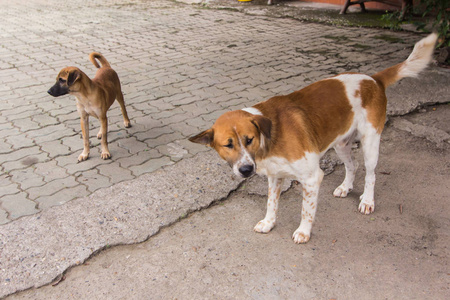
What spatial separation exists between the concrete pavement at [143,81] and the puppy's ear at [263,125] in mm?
1263

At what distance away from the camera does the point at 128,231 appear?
3.44 meters

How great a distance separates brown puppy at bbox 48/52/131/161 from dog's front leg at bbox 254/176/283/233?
2.19 meters

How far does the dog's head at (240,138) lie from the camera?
2.78 m

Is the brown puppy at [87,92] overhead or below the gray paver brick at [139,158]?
overhead

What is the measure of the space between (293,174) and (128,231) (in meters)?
1.52

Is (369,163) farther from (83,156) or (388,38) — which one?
(388,38)

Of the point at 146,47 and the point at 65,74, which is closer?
the point at 65,74

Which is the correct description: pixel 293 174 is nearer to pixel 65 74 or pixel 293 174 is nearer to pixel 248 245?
pixel 248 245

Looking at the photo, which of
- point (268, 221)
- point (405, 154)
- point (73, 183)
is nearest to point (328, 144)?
point (268, 221)

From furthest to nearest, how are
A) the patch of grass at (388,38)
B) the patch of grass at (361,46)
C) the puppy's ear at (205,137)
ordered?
the patch of grass at (388,38) < the patch of grass at (361,46) < the puppy's ear at (205,137)

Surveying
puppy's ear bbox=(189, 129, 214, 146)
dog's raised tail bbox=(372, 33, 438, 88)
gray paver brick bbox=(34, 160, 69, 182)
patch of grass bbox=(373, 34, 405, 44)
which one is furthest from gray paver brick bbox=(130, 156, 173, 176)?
patch of grass bbox=(373, 34, 405, 44)

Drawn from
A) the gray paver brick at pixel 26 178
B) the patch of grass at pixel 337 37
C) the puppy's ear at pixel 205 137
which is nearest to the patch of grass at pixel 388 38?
the patch of grass at pixel 337 37

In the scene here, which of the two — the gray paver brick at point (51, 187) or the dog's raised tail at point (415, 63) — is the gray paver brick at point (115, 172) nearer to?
the gray paver brick at point (51, 187)

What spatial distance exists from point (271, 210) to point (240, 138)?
0.93 meters
